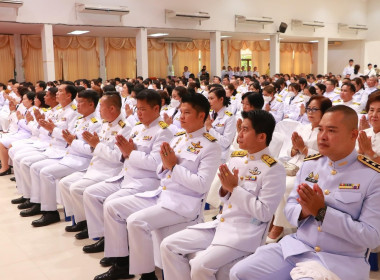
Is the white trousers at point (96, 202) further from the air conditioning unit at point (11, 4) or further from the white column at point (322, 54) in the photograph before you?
the white column at point (322, 54)

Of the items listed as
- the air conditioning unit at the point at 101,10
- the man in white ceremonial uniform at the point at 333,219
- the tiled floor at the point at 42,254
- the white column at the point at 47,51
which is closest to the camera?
the man in white ceremonial uniform at the point at 333,219

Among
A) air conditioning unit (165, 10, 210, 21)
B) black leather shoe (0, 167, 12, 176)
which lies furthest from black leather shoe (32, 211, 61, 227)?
air conditioning unit (165, 10, 210, 21)

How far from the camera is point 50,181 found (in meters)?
4.14

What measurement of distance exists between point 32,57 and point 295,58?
47.6 ft

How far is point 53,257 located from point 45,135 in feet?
7.02

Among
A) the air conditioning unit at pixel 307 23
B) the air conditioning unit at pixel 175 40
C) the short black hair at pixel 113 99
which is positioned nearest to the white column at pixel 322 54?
the air conditioning unit at pixel 307 23

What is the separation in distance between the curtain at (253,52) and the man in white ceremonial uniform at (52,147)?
1708cm

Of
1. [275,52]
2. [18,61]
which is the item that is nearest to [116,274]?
[18,61]

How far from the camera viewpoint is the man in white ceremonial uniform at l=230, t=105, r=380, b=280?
190 centimetres

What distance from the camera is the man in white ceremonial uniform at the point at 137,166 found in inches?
128

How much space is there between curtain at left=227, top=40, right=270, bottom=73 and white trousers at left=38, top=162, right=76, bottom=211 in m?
17.9

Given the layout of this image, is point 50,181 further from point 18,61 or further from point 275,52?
point 275,52

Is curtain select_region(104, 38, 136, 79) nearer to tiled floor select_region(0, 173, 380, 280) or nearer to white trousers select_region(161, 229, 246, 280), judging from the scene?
tiled floor select_region(0, 173, 380, 280)

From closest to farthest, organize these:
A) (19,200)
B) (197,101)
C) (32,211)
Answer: (197,101) < (32,211) < (19,200)
